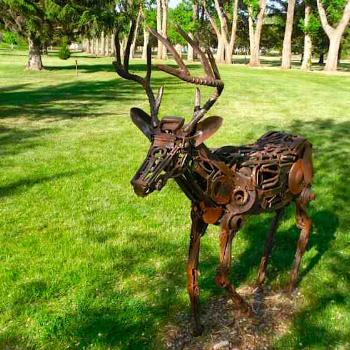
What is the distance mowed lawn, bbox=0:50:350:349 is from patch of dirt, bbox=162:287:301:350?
0.43 feet

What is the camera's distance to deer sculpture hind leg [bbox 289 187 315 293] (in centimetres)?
532

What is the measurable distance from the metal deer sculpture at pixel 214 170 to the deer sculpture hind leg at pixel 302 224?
0.01 metres

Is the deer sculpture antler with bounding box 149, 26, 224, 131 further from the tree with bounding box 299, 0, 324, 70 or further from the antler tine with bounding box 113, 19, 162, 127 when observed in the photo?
the tree with bounding box 299, 0, 324, 70

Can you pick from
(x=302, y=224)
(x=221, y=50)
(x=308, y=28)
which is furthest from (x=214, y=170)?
(x=221, y=50)

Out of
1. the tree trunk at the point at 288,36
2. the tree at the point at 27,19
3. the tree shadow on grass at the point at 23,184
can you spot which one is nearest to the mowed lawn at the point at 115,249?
the tree shadow on grass at the point at 23,184

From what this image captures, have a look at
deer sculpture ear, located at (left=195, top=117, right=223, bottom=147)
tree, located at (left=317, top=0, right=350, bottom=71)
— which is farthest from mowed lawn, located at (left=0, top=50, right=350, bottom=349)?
tree, located at (left=317, top=0, right=350, bottom=71)

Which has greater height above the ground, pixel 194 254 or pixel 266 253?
pixel 194 254

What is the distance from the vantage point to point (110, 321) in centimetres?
511

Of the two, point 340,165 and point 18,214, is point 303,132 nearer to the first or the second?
point 340,165

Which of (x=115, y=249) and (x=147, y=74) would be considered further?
(x=115, y=249)

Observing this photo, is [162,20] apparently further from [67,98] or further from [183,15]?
[67,98]

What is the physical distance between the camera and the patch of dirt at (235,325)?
186 inches

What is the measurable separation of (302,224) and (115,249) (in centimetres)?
285

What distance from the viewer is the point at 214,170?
165 inches
